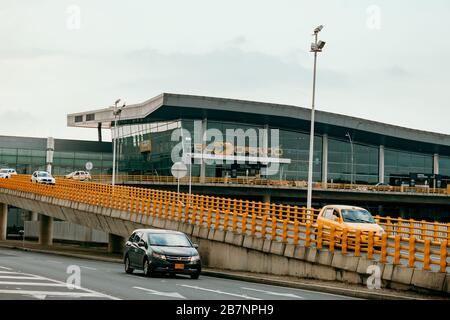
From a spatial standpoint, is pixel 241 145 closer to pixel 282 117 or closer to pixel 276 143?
pixel 276 143

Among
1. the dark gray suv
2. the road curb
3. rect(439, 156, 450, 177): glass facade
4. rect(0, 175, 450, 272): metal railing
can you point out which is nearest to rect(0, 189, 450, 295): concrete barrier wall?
rect(0, 175, 450, 272): metal railing

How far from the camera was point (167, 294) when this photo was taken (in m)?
19.8

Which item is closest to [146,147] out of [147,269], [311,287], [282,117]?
[282,117]

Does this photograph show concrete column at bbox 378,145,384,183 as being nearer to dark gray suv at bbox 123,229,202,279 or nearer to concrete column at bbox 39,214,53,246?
concrete column at bbox 39,214,53,246

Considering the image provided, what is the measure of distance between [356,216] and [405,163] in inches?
2963

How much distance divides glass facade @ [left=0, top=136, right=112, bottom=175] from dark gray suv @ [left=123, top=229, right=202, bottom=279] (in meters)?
89.3

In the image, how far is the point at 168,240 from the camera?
2781 centimetres

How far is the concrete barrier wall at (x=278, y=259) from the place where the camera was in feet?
72.5

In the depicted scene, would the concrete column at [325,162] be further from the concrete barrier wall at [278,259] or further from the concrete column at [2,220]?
the concrete barrier wall at [278,259]

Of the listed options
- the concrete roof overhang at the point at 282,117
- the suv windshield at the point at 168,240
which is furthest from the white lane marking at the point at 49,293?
the concrete roof overhang at the point at 282,117

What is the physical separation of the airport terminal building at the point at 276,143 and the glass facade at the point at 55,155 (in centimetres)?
1379

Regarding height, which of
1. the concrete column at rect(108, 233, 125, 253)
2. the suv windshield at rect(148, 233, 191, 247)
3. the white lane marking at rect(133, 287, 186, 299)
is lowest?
the concrete column at rect(108, 233, 125, 253)

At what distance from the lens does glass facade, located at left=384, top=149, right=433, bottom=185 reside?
104m

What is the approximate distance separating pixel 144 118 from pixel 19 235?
1998 cm
